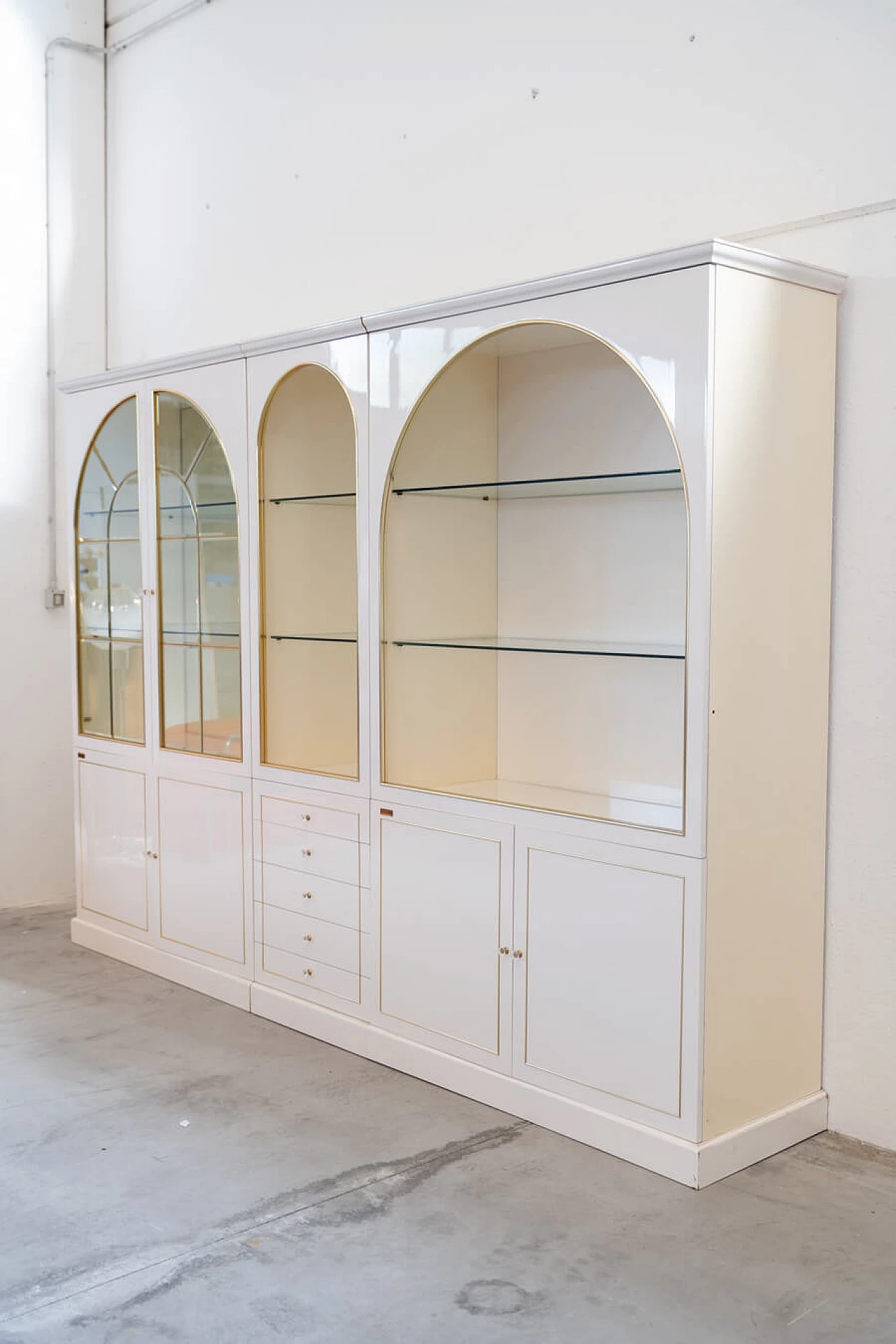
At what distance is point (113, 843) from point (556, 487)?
86.4 inches

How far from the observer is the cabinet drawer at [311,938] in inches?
146

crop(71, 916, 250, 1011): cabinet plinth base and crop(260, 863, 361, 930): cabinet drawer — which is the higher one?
crop(260, 863, 361, 930): cabinet drawer

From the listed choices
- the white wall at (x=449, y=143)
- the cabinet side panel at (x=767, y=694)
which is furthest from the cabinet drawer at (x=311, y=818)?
the white wall at (x=449, y=143)

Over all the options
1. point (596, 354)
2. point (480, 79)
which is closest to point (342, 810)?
point (596, 354)

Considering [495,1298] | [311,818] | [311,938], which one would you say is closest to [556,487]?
[311,818]

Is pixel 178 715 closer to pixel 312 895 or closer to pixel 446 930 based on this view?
pixel 312 895

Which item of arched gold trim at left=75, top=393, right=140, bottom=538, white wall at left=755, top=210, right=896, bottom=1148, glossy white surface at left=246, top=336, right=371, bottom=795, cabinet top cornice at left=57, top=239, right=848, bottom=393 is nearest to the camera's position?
cabinet top cornice at left=57, top=239, right=848, bottom=393

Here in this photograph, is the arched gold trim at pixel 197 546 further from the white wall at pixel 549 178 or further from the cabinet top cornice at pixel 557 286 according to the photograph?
the white wall at pixel 549 178

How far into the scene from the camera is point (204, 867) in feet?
14.0

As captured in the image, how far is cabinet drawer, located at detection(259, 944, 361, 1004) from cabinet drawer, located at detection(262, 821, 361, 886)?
0.27 meters

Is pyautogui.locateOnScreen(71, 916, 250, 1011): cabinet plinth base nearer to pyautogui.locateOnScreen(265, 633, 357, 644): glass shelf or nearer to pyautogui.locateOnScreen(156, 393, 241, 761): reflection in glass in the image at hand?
pyautogui.locateOnScreen(156, 393, 241, 761): reflection in glass

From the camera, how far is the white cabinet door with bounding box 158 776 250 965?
4121 mm

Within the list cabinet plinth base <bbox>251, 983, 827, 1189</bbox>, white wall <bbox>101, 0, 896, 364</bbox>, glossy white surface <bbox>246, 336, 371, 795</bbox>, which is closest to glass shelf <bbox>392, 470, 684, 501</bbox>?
glossy white surface <bbox>246, 336, 371, 795</bbox>

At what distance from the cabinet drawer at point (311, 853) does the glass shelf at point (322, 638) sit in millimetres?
572
